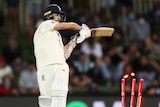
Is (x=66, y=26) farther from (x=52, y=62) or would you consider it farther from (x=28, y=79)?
(x=28, y=79)

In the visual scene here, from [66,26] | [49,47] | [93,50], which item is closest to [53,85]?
[49,47]

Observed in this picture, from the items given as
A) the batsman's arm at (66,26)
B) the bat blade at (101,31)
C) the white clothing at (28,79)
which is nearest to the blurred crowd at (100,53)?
the white clothing at (28,79)

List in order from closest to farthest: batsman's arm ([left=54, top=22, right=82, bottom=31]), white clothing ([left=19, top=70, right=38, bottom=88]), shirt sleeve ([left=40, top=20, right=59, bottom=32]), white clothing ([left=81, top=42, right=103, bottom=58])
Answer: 1. batsman's arm ([left=54, top=22, right=82, bottom=31])
2. shirt sleeve ([left=40, top=20, right=59, bottom=32])
3. white clothing ([left=19, top=70, right=38, bottom=88])
4. white clothing ([left=81, top=42, right=103, bottom=58])

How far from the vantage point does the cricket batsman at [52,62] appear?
945 cm

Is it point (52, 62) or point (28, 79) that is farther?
point (28, 79)

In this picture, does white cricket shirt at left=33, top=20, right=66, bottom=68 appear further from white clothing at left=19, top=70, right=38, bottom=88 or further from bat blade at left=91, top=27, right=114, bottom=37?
white clothing at left=19, top=70, right=38, bottom=88

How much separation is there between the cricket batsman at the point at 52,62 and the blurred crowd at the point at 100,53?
5.08m

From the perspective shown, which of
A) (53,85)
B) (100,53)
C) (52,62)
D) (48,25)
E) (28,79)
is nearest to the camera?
(53,85)

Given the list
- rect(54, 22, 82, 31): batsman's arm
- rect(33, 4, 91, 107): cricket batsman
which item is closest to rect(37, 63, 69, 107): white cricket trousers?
rect(33, 4, 91, 107): cricket batsman

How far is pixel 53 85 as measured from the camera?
9461mm

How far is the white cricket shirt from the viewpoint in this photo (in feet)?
31.6

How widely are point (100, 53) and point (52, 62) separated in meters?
7.37

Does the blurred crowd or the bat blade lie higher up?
the bat blade

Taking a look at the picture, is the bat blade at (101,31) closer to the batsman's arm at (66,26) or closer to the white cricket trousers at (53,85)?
the batsman's arm at (66,26)
